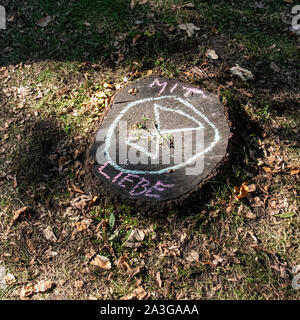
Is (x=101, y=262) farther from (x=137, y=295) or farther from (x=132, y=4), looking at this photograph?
(x=132, y=4)

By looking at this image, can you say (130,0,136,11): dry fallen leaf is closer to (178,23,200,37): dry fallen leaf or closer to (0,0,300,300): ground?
(0,0,300,300): ground

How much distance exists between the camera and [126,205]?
309 centimetres

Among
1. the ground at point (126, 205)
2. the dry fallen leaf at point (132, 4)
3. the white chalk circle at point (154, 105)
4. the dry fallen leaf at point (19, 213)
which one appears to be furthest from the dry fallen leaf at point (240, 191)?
the dry fallen leaf at point (132, 4)

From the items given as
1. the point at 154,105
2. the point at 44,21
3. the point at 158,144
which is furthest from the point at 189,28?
the point at 158,144

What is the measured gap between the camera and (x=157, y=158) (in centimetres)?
311

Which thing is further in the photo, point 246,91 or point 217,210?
point 246,91

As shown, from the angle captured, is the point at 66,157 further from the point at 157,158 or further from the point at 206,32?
the point at 206,32

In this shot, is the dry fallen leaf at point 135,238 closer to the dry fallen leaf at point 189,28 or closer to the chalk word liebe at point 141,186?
the chalk word liebe at point 141,186

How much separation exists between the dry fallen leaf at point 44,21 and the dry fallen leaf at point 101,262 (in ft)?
10.1

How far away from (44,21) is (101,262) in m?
3.19

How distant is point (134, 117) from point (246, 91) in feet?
4.34

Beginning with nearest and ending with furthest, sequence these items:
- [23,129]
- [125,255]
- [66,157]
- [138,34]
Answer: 1. [125,255]
2. [66,157]
3. [23,129]
4. [138,34]
